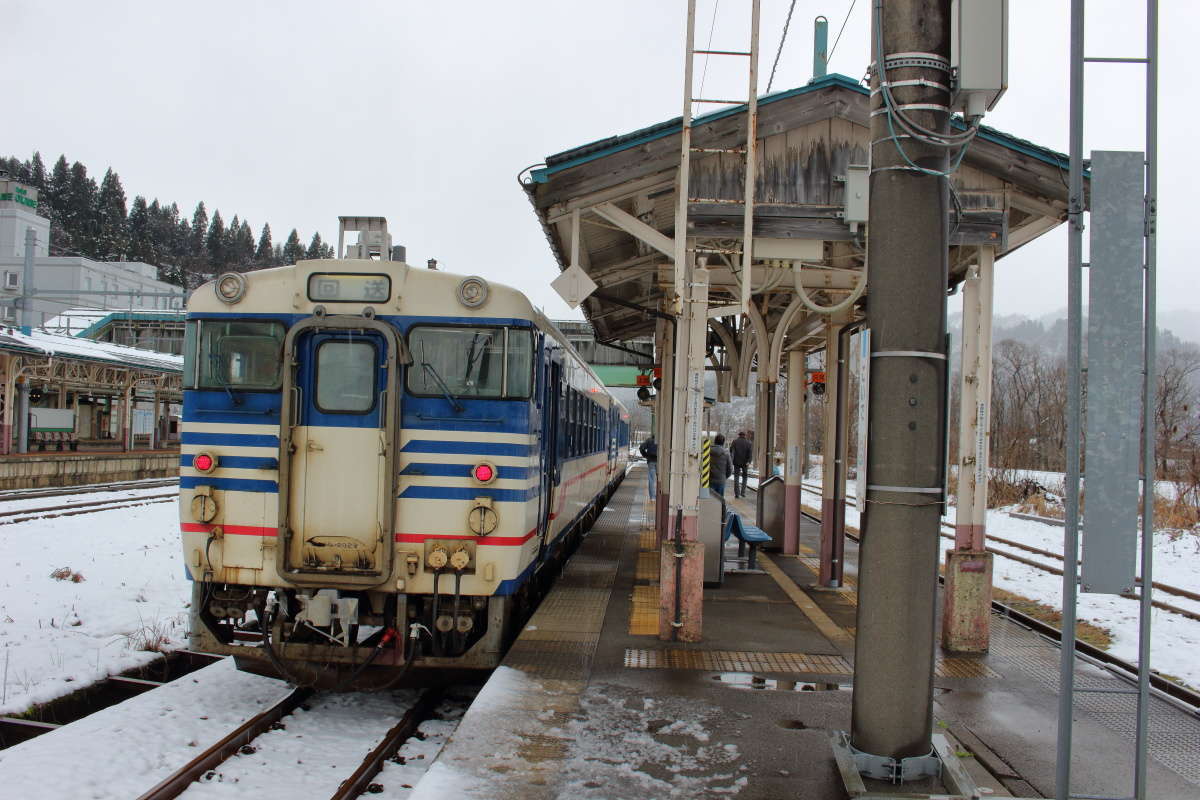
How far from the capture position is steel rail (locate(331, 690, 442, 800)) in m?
5.21

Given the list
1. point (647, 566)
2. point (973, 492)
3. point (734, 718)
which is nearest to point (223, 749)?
point (734, 718)

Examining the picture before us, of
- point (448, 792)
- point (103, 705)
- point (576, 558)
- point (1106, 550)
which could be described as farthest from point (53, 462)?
point (1106, 550)

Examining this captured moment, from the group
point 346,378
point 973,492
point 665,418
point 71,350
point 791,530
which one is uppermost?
point 71,350

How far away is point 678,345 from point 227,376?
349 centimetres

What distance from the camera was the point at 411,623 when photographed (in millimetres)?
6531

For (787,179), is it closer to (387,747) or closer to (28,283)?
(387,747)

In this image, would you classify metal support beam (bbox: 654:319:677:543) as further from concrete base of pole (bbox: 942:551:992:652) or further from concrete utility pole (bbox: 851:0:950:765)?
concrete utility pole (bbox: 851:0:950:765)

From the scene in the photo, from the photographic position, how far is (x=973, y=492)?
7562 millimetres

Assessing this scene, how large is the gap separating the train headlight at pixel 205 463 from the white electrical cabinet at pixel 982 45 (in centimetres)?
530

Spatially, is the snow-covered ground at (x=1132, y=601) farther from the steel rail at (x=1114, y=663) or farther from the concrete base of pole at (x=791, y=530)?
the concrete base of pole at (x=791, y=530)

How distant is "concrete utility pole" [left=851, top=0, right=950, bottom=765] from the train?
2.98 meters

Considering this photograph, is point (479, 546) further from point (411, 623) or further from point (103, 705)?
point (103, 705)

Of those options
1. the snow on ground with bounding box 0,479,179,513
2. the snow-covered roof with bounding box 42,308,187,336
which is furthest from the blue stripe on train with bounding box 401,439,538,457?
the snow-covered roof with bounding box 42,308,187,336

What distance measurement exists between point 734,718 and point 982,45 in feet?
12.7
